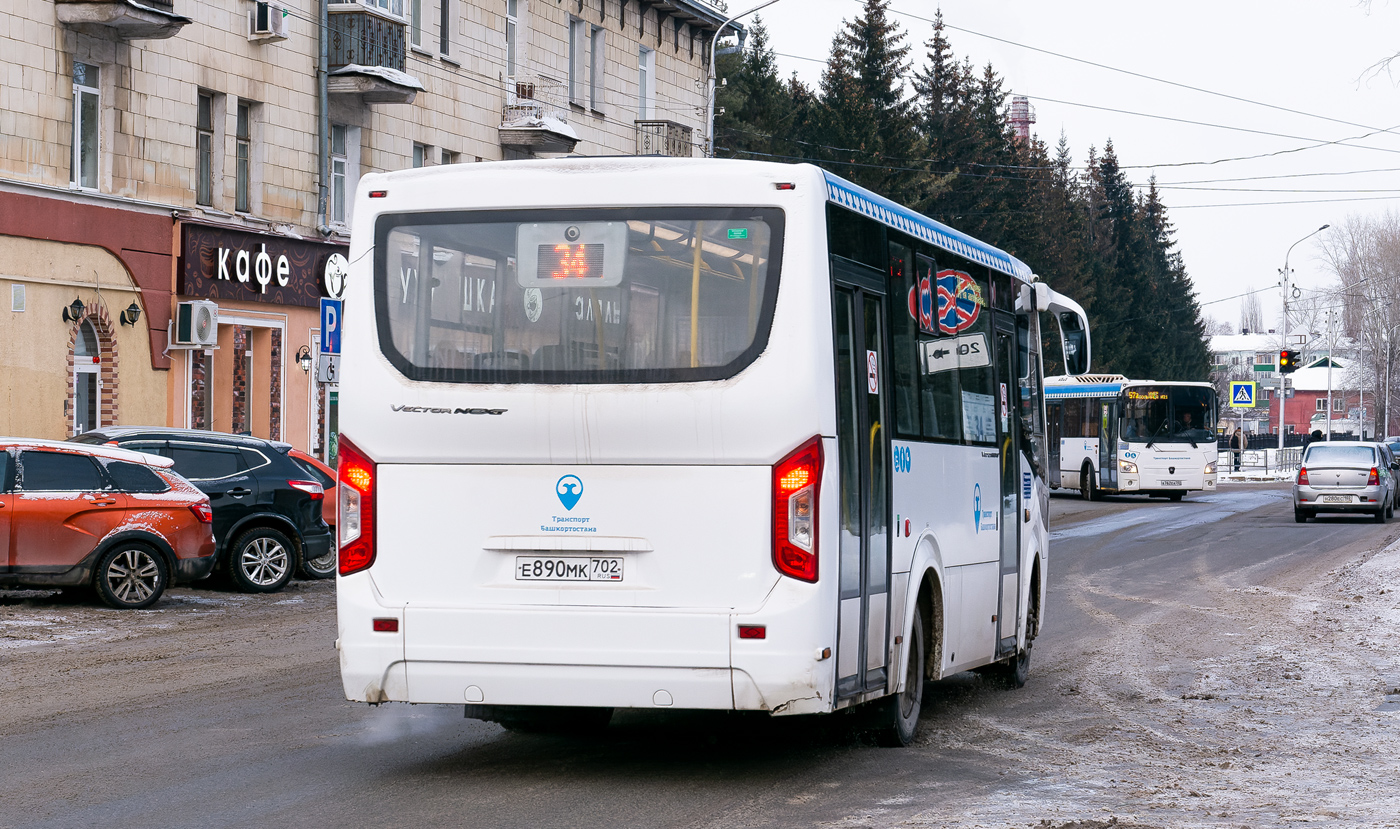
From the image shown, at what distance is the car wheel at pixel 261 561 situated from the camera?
18.6 meters

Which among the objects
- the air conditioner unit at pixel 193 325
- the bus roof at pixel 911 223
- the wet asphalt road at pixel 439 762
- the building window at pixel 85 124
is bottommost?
the wet asphalt road at pixel 439 762

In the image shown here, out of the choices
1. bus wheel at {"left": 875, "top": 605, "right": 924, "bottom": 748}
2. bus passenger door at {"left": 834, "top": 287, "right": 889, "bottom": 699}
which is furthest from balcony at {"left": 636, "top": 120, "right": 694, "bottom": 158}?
bus passenger door at {"left": 834, "top": 287, "right": 889, "bottom": 699}

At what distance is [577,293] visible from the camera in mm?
7836

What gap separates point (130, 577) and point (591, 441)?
10.4m

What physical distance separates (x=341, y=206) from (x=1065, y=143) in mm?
80445

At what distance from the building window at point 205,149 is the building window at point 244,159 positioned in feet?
2.24

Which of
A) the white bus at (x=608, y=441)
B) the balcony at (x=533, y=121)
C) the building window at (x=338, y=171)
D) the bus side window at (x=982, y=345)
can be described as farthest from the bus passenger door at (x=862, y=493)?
the balcony at (x=533, y=121)

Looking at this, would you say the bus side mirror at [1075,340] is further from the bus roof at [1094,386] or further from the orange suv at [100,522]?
the bus roof at [1094,386]

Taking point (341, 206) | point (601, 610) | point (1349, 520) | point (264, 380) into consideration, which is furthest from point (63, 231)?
point (1349, 520)

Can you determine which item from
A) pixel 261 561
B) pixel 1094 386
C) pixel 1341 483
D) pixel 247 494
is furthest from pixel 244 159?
pixel 1094 386

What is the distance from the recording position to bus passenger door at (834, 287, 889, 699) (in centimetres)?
787

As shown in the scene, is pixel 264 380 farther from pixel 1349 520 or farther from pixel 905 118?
pixel 905 118

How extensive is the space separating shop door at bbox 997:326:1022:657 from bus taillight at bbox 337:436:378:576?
176 inches

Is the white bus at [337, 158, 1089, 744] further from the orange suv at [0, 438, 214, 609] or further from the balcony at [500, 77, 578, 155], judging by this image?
the balcony at [500, 77, 578, 155]
